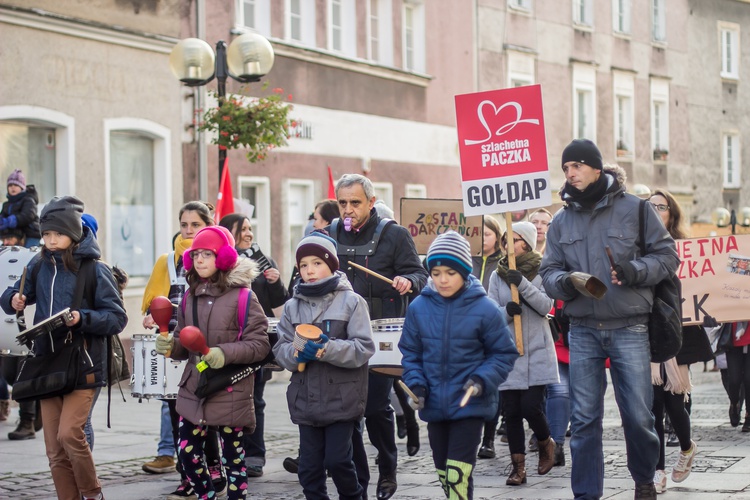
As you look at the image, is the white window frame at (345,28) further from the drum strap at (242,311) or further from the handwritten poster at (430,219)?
the drum strap at (242,311)

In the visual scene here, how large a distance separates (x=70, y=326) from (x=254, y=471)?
8.24 ft

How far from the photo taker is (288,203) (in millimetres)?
22828

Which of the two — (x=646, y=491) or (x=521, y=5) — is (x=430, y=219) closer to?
(x=646, y=491)

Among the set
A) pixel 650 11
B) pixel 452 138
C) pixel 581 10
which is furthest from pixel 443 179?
pixel 650 11

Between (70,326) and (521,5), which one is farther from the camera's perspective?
(521,5)

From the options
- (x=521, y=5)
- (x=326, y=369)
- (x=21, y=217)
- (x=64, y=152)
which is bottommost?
(x=326, y=369)

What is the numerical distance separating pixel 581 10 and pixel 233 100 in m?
18.9

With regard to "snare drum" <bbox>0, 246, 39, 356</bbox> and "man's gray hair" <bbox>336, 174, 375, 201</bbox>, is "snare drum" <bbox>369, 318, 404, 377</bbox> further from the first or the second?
"snare drum" <bbox>0, 246, 39, 356</bbox>

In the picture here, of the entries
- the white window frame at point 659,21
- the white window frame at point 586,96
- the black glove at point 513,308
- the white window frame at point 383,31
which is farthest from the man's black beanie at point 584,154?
the white window frame at point 659,21

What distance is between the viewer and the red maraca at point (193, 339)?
7676 mm

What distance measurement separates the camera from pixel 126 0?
739 inches

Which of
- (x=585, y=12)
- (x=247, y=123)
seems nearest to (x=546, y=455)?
(x=247, y=123)

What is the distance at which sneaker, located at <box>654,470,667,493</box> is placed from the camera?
8.88 meters

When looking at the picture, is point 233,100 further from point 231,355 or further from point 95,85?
point 231,355
